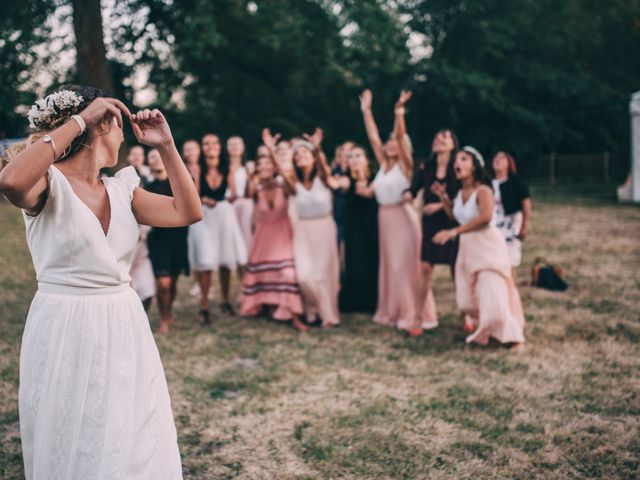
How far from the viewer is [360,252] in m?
7.89

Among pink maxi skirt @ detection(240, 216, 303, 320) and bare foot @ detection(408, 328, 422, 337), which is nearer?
bare foot @ detection(408, 328, 422, 337)

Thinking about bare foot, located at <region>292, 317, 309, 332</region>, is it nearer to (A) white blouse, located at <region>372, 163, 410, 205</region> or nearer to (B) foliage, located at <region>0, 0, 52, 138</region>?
(A) white blouse, located at <region>372, 163, 410, 205</region>

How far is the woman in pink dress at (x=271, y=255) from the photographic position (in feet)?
24.3

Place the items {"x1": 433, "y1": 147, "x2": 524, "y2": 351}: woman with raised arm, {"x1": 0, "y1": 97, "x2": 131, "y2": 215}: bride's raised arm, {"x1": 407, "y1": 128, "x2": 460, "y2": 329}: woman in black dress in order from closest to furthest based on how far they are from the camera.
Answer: {"x1": 0, "y1": 97, "x2": 131, "y2": 215}: bride's raised arm
{"x1": 433, "y1": 147, "x2": 524, "y2": 351}: woman with raised arm
{"x1": 407, "y1": 128, "x2": 460, "y2": 329}: woman in black dress

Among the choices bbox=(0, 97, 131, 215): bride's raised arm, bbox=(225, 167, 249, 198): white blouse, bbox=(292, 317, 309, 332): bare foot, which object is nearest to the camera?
bbox=(0, 97, 131, 215): bride's raised arm

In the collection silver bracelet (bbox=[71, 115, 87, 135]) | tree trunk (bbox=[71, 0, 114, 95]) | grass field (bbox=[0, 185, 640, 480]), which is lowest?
grass field (bbox=[0, 185, 640, 480])

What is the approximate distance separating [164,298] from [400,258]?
8.81ft

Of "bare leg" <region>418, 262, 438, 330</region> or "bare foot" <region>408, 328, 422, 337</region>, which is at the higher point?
"bare leg" <region>418, 262, 438, 330</region>

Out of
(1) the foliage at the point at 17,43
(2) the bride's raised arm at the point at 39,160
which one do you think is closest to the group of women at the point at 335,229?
(2) the bride's raised arm at the point at 39,160

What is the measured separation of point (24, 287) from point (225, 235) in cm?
378

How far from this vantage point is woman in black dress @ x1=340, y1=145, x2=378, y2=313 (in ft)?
25.6

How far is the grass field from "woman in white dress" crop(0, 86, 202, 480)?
1560mm

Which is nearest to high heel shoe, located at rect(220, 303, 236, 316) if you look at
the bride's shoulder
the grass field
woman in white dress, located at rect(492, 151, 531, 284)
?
the grass field

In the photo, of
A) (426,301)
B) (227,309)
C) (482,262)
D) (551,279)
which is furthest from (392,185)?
(551,279)
